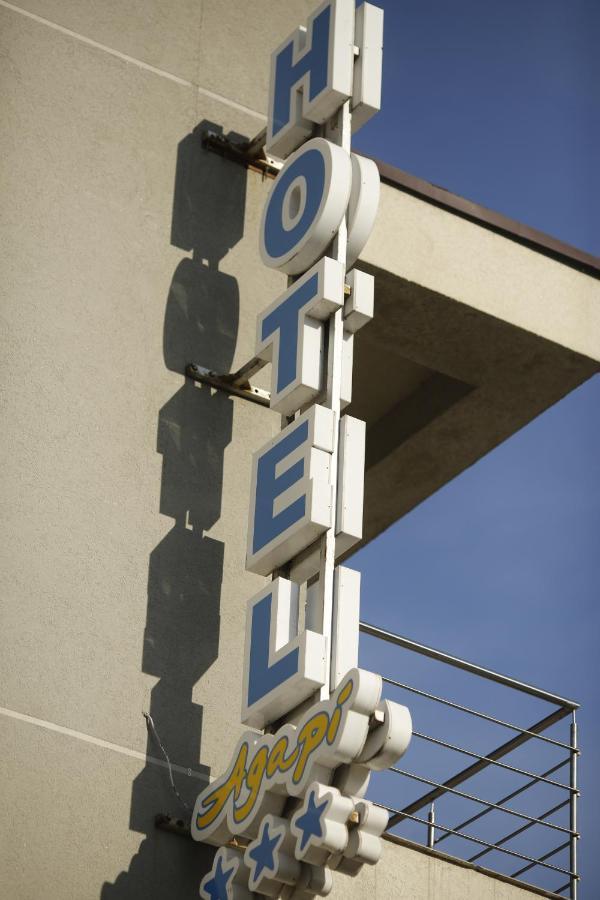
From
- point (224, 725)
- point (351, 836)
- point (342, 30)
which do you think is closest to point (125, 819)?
point (224, 725)

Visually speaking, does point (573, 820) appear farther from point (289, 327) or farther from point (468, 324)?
point (289, 327)

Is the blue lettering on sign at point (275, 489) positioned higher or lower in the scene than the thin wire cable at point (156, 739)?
higher

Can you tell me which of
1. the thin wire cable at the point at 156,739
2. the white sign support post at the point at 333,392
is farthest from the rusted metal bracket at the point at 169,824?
the white sign support post at the point at 333,392

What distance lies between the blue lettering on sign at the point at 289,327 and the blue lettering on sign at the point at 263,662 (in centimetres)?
139

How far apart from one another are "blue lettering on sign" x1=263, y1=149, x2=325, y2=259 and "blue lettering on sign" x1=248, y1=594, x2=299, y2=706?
242 cm

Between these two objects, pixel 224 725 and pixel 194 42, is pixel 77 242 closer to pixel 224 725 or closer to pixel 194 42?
pixel 194 42

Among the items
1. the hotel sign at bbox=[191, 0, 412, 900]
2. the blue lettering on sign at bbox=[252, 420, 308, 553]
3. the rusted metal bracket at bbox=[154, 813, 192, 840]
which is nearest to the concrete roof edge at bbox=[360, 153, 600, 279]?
the hotel sign at bbox=[191, 0, 412, 900]

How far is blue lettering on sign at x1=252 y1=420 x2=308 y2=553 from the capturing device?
33.5 feet

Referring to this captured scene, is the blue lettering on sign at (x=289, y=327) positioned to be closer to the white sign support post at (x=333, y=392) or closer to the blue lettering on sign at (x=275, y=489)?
the white sign support post at (x=333, y=392)

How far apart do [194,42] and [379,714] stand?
19.4 feet

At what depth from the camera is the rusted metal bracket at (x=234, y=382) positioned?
11.7 meters

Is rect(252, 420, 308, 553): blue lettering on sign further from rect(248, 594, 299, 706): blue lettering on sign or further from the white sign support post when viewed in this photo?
rect(248, 594, 299, 706): blue lettering on sign

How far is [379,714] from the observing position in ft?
29.5

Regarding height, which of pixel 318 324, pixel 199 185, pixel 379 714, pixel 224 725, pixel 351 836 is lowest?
pixel 351 836
